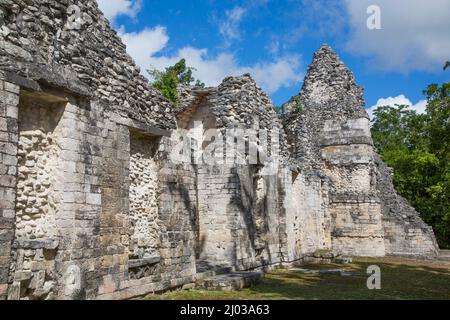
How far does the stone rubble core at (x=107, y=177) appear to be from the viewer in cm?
591

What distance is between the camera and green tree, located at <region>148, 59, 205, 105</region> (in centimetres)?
1588

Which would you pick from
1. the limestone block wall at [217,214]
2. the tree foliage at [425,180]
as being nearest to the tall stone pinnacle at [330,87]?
the tree foliage at [425,180]

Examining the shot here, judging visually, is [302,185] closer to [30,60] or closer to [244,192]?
[244,192]

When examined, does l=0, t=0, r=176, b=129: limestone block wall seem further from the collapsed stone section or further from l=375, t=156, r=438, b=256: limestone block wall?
l=375, t=156, r=438, b=256: limestone block wall

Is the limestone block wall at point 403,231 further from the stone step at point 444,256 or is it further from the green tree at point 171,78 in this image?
the green tree at point 171,78

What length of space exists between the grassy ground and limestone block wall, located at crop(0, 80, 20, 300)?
321cm

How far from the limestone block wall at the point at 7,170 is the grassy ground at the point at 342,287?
321 cm

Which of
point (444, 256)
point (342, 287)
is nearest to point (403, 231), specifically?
point (444, 256)

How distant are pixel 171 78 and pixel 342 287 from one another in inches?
439

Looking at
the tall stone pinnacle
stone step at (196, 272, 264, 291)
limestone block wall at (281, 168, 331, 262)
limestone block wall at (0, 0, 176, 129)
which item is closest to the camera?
limestone block wall at (0, 0, 176, 129)

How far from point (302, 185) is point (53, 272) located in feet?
41.5

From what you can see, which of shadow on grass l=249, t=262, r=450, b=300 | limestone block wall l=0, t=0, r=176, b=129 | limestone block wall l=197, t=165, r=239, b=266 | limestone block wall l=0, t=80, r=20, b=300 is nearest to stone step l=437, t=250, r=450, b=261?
shadow on grass l=249, t=262, r=450, b=300

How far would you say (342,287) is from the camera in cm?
1032

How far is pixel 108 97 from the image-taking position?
24.9 feet
